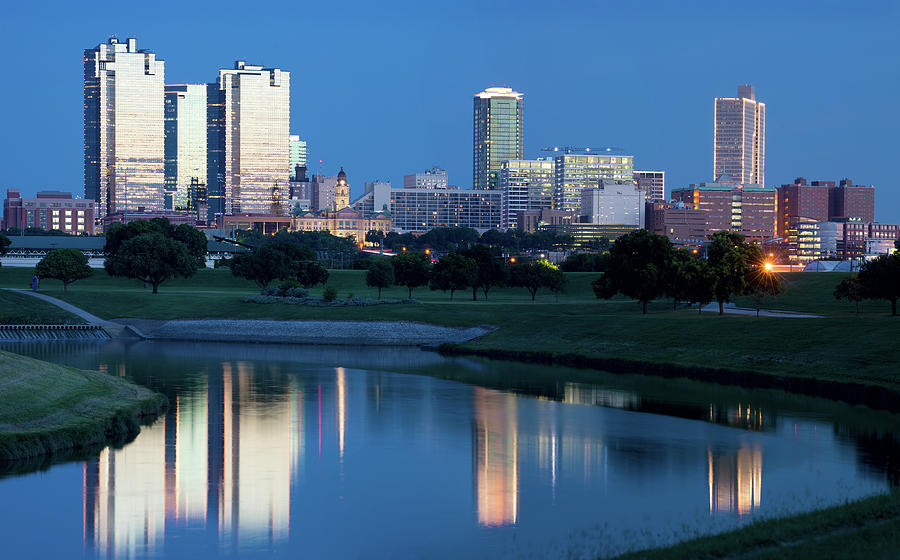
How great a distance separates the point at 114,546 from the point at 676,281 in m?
64.2

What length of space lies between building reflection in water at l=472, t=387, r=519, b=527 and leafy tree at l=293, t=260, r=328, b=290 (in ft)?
212

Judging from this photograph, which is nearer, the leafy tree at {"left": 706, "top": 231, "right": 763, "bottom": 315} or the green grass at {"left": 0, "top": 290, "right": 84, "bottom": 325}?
the leafy tree at {"left": 706, "top": 231, "right": 763, "bottom": 315}

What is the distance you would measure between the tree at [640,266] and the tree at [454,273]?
22.3 m

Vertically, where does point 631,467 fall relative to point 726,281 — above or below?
below

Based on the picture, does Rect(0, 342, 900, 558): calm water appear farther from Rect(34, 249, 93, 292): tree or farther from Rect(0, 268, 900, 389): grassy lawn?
Rect(34, 249, 93, 292): tree

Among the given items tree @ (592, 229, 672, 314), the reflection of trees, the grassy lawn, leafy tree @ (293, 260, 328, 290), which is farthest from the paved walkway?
leafy tree @ (293, 260, 328, 290)

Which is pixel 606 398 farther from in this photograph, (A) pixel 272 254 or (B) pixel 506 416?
(A) pixel 272 254

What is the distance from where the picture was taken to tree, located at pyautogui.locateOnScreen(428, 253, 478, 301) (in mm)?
108125

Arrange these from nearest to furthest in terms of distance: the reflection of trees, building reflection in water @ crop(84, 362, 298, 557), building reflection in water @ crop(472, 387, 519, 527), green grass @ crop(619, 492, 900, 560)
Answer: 1. green grass @ crop(619, 492, 900, 560)
2. building reflection in water @ crop(84, 362, 298, 557)
3. building reflection in water @ crop(472, 387, 519, 527)
4. the reflection of trees

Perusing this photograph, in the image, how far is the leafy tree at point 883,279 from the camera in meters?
73.6

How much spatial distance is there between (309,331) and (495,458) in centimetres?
5268

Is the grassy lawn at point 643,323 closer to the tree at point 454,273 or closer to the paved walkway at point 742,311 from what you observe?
the tree at point 454,273

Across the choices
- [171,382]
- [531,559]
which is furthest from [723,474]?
[171,382]

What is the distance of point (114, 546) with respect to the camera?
82.0ft
